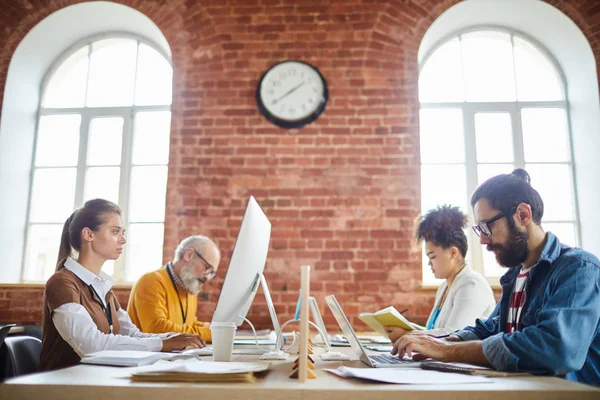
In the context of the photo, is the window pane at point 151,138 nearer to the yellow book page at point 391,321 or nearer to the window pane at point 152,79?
the window pane at point 152,79

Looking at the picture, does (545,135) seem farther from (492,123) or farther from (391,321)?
(391,321)

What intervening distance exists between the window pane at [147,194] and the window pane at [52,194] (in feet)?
1.74

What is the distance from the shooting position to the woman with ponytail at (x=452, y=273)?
2373 mm

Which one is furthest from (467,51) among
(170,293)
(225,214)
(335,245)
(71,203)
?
(71,203)

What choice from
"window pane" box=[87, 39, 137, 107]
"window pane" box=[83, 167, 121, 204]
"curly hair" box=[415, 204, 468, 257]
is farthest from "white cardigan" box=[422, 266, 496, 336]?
"window pane" box=[87, 39, 137, 107]

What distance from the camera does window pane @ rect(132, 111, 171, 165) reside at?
4219mm

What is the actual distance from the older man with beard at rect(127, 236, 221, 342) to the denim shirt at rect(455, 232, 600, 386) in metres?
1.60

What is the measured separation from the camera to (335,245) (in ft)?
11.9

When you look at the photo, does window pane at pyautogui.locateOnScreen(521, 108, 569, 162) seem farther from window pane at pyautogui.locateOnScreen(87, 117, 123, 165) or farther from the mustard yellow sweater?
window pane at pyautogui.locateOnScreen(87, 117, 123, 165)

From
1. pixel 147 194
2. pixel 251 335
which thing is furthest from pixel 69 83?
pixel 251 335

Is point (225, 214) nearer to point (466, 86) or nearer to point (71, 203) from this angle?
point (71, 203)

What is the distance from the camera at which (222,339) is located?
1.48 metres

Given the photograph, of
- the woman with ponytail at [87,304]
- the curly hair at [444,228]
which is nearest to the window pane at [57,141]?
the woman with ponytail at [87,304]

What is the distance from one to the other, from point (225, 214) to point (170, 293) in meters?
0.97
